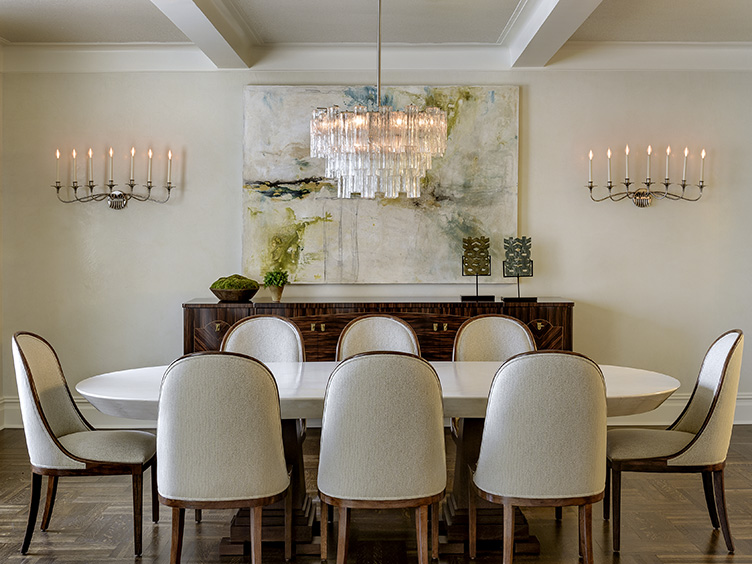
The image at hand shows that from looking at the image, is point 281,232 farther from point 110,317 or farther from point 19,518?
point 19,518

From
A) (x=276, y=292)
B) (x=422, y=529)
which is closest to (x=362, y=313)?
(x=276, y=292)

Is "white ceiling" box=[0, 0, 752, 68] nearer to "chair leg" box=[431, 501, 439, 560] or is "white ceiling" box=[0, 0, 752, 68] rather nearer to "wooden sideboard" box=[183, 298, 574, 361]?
"wooden sideboard" box=[183, 298, 574, 361]

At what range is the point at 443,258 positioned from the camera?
5.03 m

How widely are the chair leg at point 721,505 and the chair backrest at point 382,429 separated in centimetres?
130

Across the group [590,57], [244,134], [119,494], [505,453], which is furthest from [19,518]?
[590,57]

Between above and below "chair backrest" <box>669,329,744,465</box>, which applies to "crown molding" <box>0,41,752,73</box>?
above

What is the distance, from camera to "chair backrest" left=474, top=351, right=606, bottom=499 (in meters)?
2.43

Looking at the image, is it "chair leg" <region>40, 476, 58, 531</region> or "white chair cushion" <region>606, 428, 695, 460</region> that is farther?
"chair leg" <region>40, 476, 58, 531</region>

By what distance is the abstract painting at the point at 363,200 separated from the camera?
500 cm

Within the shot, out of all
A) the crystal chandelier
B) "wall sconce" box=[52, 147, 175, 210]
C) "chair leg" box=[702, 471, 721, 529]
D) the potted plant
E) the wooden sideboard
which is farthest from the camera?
"wall sconce" box=[52, 147, 175, 210]

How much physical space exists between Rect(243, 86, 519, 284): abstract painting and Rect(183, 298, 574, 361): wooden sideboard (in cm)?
42

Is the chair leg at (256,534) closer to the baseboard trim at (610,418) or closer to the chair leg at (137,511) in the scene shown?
the chair leg at (137,511)

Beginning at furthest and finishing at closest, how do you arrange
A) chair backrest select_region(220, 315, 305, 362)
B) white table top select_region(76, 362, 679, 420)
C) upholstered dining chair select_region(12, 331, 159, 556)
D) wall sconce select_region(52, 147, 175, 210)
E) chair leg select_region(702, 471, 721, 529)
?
wall sconce select_region(52, 147, 175, 210)
chair backrest select_region(220, 315, 305, 362)
chair leg select_region(702, 471, 721, 529)
upholstered dining chair select_region(12, 331, 159, 556)
white table top select_region(76, 362, 679, 420)

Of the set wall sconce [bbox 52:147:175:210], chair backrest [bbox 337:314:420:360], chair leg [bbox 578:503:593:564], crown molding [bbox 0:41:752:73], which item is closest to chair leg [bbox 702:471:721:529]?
chair leg [bbox 578:503:593:564]
